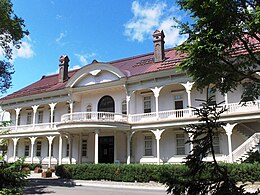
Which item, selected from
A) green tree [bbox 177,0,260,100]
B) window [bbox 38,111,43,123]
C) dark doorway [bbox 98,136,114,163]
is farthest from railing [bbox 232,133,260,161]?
window [bbox 38,111,43,123]

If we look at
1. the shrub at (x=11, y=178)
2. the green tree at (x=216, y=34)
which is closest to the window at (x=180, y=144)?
the green tree at (x=216, y=34)

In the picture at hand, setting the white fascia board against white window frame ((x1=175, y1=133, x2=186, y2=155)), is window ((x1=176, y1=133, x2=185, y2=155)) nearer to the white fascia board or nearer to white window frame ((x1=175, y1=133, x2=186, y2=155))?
white window frame ((x1=175, y1=133, x2=186, y2=155))

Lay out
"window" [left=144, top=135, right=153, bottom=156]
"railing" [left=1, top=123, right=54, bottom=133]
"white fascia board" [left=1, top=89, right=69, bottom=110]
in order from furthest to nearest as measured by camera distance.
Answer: "railing" [left=1, top=123, right=54, bottom=133]
"white fascia board" [left=1, top=89, right=69, bottom=110]
"window" [left=144, top=135, right=153, bottom=156]

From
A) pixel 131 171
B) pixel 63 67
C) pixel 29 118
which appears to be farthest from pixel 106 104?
pixel 29 118

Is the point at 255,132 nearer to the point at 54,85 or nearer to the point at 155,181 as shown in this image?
the point at 155,181

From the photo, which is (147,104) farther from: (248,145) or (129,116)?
(248,145)

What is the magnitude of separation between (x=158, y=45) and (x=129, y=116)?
26.1 feet

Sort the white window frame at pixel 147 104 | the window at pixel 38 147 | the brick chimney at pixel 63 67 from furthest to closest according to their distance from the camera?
the brick chimney at pixel 63 67
the window at pixel 38 147
the white window frame at pixel 147 104

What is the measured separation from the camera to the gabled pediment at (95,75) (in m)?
26.5

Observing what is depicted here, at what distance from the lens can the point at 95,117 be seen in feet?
79.3

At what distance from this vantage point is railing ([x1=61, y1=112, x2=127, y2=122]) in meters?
24.2

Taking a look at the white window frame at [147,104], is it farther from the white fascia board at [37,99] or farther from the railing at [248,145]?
the railing at [248,145]

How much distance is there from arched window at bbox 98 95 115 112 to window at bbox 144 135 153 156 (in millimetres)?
4734

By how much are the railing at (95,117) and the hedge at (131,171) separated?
14.7 ft
